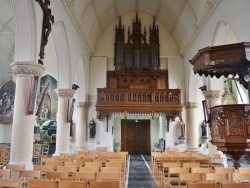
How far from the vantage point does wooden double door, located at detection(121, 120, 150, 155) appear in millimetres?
18875

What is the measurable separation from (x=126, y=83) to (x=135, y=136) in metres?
4.77

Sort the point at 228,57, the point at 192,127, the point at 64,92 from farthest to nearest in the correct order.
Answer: the point at 192,127 < the point at 64,92 < the point at 228,57

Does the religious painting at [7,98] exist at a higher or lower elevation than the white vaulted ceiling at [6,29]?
lower

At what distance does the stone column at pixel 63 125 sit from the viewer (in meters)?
10.6

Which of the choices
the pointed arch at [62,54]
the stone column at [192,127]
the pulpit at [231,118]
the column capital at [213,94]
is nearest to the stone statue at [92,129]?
the pointed arch at [62,54]

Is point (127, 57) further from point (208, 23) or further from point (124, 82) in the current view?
point (208, 23)

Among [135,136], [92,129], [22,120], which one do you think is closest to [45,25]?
[22,120]

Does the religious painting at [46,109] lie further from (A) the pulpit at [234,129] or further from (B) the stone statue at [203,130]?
(A) the pulpit at [234,129]

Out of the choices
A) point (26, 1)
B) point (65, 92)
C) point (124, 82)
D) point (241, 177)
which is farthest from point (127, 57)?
point (241, 177)

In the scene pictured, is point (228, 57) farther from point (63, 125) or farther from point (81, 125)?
point (81, 125)

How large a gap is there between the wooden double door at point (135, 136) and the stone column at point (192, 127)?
4.27 m

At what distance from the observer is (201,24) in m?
12.0

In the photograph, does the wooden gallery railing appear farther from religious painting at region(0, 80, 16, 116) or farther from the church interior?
religious painting at region(0, 80, 16, 116)

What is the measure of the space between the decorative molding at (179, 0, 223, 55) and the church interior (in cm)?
6
